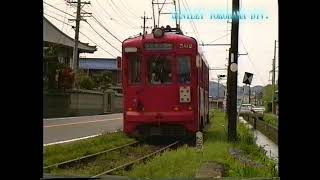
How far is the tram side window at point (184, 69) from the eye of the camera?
1302cm

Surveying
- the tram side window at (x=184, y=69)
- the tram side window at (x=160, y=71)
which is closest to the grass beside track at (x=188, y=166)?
the tram side window at (x=184, y=69)

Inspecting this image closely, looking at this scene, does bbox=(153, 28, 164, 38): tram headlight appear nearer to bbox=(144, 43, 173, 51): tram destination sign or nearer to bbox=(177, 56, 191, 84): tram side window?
bbox=(144, 43, 173, 51): tram destination sign

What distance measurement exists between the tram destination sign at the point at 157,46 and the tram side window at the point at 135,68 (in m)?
0.39

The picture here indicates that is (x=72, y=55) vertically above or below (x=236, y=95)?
above

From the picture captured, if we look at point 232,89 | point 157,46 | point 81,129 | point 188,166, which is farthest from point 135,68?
point 81,129

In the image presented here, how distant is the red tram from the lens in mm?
12648

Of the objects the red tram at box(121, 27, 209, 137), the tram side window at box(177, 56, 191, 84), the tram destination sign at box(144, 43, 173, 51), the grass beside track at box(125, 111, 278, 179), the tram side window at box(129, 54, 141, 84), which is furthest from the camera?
the tram side window at box(177, 56, 191, 84)

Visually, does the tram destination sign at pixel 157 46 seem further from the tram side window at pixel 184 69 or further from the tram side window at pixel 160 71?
the tram side window at pixel 184 69

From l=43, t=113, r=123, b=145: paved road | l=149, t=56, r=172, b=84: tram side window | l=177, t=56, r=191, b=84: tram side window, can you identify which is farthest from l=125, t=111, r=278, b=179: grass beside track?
l=43, t=113, r=123, b=145: paved road
